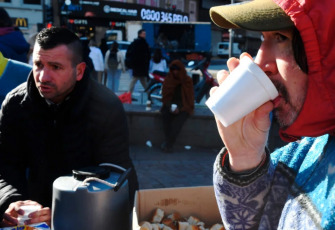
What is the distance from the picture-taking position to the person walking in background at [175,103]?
6.34 m

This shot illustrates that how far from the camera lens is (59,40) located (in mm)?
2154

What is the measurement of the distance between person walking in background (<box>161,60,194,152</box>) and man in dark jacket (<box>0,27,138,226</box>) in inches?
166

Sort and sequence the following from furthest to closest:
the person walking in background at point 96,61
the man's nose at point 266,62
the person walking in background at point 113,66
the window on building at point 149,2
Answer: the window on building at point 149,2
the person walking in background at point 113,66
the person walking in background at point 96,61
the man's nose at point 266,62

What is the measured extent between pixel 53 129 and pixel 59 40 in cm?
49

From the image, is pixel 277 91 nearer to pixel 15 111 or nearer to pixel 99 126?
pixel 99 126

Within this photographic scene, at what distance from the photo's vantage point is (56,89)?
6.82 ft

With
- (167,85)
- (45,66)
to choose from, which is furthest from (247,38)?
(45,66)

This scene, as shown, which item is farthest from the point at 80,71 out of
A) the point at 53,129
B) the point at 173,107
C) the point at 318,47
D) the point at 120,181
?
the point at 173,107

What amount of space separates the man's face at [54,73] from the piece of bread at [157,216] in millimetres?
913

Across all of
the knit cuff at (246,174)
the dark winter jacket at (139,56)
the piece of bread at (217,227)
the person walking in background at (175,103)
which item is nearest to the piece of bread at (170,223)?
the piece of bread at (217,227)

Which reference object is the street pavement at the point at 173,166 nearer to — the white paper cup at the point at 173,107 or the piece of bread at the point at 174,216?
the white paper cup at the point at 173,107

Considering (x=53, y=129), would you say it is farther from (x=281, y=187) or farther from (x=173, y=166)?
(x=173, y=166)

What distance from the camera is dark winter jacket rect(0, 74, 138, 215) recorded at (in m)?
2.04

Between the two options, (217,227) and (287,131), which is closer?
(287,131)
